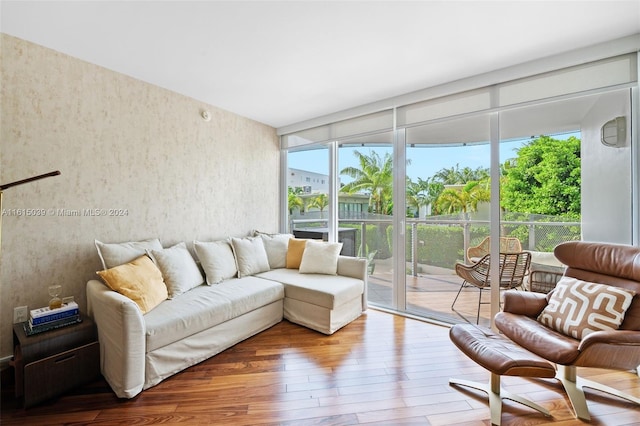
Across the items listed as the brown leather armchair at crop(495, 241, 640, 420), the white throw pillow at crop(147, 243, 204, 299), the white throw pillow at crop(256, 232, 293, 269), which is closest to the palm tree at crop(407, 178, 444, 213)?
the brown leather armchair at crop(495, 241, 640, 420)

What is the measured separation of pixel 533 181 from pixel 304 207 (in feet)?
9.20

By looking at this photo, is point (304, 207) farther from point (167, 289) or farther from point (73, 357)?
point (73, 357)

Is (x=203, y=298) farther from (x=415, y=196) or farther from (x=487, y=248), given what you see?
(x=487, y=248)

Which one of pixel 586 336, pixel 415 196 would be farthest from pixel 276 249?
pixel 586 336

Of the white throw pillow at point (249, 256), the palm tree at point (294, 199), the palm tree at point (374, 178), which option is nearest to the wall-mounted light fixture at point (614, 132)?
the palm tree at point (374, 178)

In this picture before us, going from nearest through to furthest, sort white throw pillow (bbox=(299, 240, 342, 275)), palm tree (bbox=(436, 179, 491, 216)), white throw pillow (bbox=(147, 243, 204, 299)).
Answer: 1. white throw pillow (bbox=(147, 243, 204, 299))
2. palm tree (bbox=(436, 179, 491, 216))
3. white throw pillow (bbox=(299, 240, 342, 275))

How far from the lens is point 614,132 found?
225 centimetres

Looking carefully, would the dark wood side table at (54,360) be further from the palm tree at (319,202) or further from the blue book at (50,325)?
the palm tree at (319,202)

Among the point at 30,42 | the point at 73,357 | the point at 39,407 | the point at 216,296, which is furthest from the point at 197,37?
the point at 39,407

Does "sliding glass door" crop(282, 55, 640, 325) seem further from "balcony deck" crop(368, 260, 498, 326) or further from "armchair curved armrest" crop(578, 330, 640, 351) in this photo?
"armchair curved armrest" crop(578, 330, 640, 351)

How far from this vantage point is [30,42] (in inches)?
82.3

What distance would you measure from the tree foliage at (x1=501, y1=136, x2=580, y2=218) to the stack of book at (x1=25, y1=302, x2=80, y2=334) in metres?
3.74

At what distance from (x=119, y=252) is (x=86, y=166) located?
2.64ft

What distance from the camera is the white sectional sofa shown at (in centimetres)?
181
